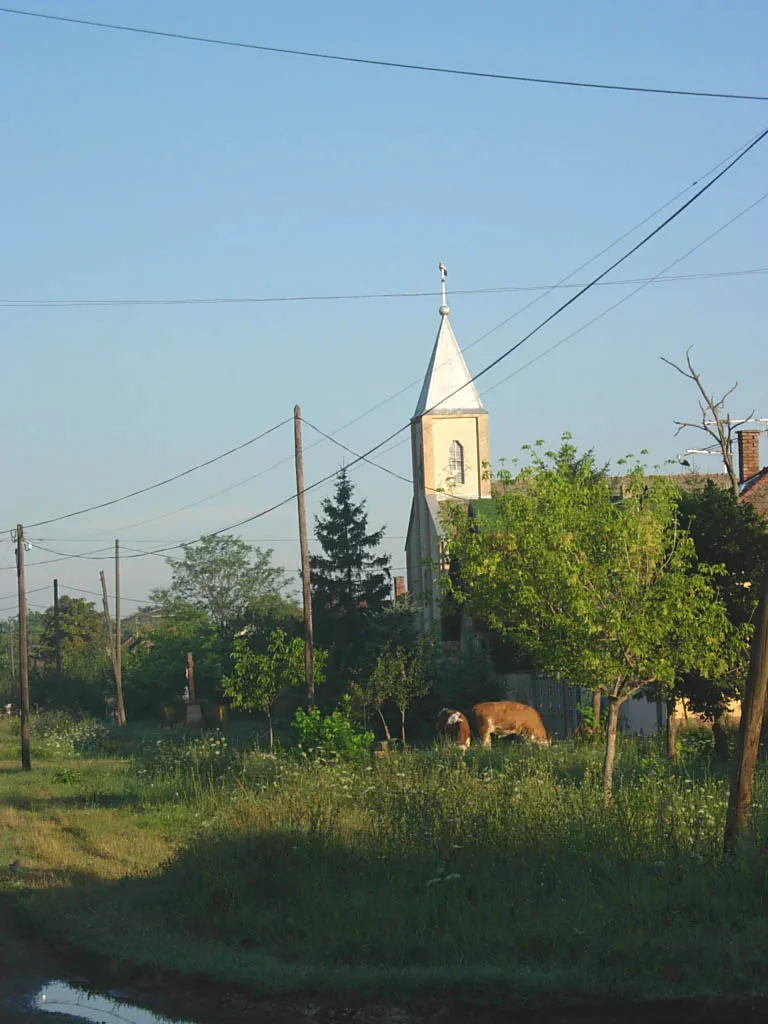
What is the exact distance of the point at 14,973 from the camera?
9.59 meters

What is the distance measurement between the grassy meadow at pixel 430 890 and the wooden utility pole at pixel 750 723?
27 centimetres

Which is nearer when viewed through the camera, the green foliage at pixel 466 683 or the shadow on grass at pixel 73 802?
the shadow on grass at pixel 73 802

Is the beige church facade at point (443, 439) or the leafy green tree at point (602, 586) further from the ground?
the beige church facade at point (443, 439)

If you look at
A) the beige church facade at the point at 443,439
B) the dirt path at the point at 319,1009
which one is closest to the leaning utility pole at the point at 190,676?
the beige church facade at the point at 443,439

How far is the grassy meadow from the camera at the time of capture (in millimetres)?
8172

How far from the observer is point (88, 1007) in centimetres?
851

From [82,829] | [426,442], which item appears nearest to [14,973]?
[82,829]

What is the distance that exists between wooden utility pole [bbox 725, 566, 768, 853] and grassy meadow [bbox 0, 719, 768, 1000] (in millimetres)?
272

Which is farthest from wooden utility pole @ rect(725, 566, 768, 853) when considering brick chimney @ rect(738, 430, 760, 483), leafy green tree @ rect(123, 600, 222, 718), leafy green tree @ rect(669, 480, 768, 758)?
leafy green tree @ rect(123, 600, 222, 718)

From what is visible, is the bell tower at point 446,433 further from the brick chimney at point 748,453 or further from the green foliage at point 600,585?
the green foliage at point 600,585

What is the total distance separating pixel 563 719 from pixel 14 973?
25274mm

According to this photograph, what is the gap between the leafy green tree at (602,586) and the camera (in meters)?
16.4

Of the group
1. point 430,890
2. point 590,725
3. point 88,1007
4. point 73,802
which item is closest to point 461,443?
point 590,725

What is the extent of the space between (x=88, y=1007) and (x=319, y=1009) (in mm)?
1805
